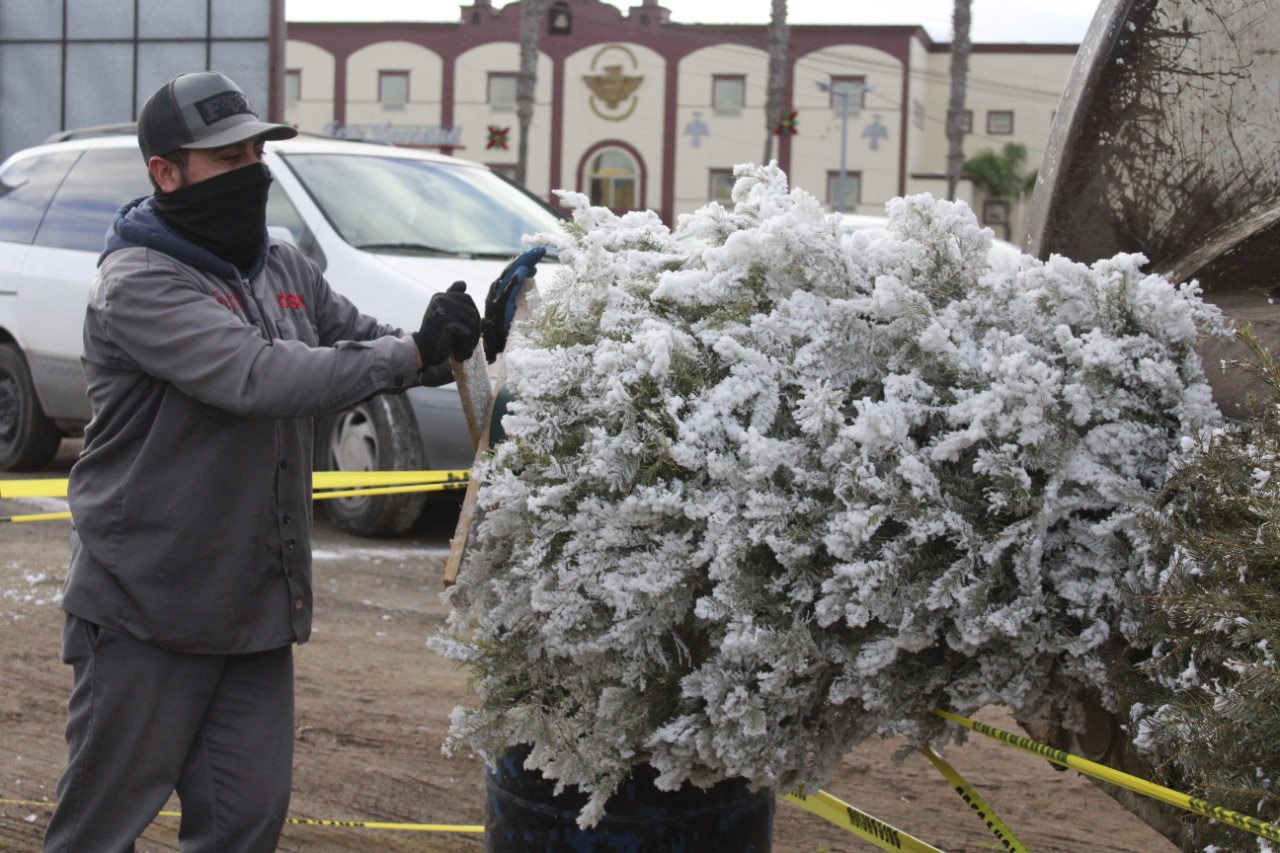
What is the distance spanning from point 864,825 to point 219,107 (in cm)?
196

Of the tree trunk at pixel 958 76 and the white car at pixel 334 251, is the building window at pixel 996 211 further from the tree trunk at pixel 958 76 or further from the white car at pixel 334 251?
the white car at pixel 334 251

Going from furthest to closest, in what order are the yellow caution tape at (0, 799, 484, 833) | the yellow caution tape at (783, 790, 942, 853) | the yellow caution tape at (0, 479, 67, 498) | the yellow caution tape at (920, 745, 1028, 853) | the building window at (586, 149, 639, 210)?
the building window at (586, 149, 639, 210)
the yellow caution tape at (0, 479, 67, 498)
the yellow caution tape at (0, 799, 484, 833)
the yellow caution tape at (783, 790, 942, 853)
the yellow caution tape at (920, 745, 1028, 853)

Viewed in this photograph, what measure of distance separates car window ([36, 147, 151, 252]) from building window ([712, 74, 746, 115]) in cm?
4007

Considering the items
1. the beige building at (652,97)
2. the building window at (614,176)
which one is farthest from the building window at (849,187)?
the building window at (614,176)

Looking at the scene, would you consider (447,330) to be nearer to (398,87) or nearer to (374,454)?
(374,454)

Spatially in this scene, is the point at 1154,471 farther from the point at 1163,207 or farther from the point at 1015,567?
the point at 1163,207

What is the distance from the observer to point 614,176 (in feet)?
157

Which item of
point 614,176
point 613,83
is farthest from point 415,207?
point 614,176

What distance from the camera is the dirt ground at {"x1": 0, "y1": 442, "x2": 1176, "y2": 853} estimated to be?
3695mm

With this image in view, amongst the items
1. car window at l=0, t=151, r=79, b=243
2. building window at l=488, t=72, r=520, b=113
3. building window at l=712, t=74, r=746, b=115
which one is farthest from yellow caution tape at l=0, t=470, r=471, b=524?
building window at l=488, t=72, r=520, b=113

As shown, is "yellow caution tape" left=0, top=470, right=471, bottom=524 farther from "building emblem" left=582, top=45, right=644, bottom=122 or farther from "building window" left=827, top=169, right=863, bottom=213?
"building emblem" left=582, top=45, right=644, bottom=122

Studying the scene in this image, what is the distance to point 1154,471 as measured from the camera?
2.33 meters

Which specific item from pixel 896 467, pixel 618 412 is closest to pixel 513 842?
pixel 618 412

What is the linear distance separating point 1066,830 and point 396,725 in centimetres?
205
